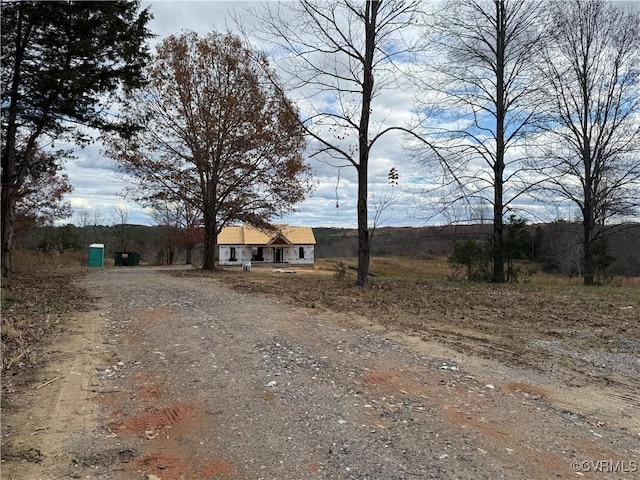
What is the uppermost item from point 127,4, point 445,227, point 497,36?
point 497,36

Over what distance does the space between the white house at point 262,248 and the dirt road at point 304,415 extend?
44.1m

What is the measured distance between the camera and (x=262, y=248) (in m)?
51.4

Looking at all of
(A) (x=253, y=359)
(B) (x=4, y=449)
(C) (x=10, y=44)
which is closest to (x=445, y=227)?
(A) (x=253, y=359)

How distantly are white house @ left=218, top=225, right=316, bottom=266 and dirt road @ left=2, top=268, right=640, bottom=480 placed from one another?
1736 inches

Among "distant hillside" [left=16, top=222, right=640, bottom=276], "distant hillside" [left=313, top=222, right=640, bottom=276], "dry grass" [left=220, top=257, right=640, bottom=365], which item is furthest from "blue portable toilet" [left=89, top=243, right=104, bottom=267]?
"dry grass" [left=220, top=257, right=640, bottom=365]

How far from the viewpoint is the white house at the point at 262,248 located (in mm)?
50406

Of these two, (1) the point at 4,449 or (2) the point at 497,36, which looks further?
(2) the point at 497,36

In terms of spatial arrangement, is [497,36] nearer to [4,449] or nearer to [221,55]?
[221,55]

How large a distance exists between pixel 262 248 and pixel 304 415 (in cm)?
4793

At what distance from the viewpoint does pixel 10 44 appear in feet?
35.8

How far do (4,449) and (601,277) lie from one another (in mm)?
22863

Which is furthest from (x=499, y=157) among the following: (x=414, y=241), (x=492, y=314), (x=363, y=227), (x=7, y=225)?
(x=7, y=225)

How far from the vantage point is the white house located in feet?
165

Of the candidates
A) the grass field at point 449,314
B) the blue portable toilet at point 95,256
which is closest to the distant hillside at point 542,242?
the grass field at point 449,314
